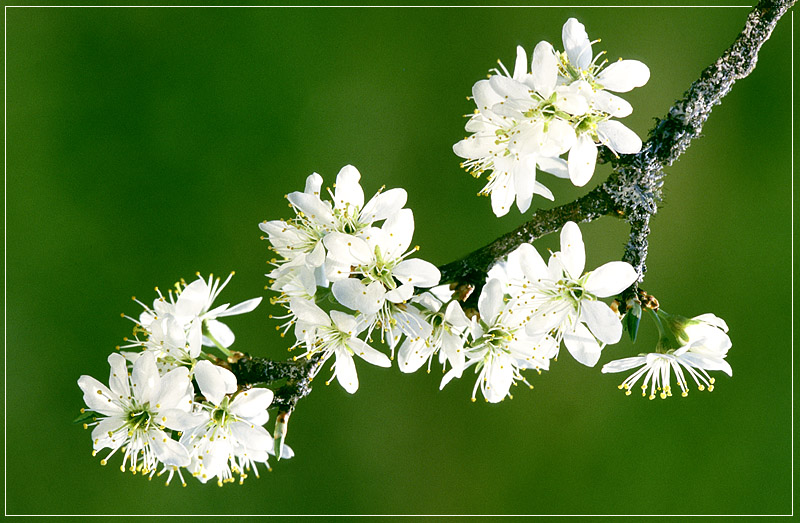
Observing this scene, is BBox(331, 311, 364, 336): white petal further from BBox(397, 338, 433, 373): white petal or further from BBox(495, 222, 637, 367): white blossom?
BBox(495, 222, 637, 367): white blossom

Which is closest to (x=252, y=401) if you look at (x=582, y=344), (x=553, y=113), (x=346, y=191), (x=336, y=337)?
(x=336, y=337)

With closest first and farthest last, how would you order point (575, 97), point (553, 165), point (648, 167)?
point (575, 97)
point (648, 167)
point (553, 165)

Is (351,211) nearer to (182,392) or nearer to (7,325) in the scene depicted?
(182,392)

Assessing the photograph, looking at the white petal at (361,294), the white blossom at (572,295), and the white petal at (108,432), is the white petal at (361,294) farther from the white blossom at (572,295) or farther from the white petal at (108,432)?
the white petal at (108,432)

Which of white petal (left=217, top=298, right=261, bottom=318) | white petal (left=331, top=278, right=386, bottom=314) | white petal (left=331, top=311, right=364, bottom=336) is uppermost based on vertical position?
white petal (left=217, top=298, right=261, bottom=318)

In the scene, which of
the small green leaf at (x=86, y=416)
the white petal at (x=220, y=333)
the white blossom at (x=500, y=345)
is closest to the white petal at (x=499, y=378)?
the white blossom at (x=500, y=345)

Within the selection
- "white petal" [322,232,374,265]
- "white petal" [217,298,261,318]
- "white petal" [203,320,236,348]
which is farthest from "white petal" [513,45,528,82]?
"white petal" [203,320,236,348]

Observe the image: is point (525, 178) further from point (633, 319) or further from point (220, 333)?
point (220, 333)
